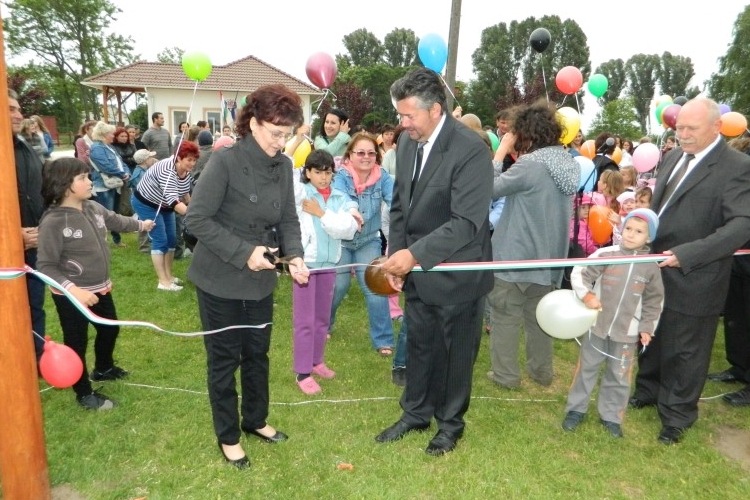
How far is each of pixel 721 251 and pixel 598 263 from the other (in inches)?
28.4

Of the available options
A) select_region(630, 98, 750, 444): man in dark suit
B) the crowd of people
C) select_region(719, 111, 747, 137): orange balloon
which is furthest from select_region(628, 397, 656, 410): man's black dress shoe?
select_region(719, 111, 747, 137): orange balloon

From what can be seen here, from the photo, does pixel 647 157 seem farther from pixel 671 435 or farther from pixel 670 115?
pixel 671 435

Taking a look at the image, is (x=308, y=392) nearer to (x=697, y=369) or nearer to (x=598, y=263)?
(x=598, y=263)

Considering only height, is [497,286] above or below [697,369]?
above

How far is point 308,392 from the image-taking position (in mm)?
4453

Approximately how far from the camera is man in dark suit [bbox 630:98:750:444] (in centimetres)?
342

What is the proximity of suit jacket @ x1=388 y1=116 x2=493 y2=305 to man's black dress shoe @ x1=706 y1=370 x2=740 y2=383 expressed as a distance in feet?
9.39

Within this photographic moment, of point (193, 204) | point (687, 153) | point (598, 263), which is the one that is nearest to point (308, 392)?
point (193, 204)

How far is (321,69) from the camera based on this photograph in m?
6.77

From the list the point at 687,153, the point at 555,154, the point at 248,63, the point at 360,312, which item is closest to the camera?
the point at 687,153

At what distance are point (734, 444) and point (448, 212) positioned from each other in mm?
2680

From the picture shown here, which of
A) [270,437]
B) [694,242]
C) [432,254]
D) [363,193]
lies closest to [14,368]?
[270,437]

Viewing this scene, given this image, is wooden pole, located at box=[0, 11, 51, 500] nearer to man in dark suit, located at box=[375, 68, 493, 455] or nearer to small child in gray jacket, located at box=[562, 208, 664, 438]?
man in dark suit, located at box=[375, 68, 493, 455]

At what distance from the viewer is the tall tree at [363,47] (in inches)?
2955
